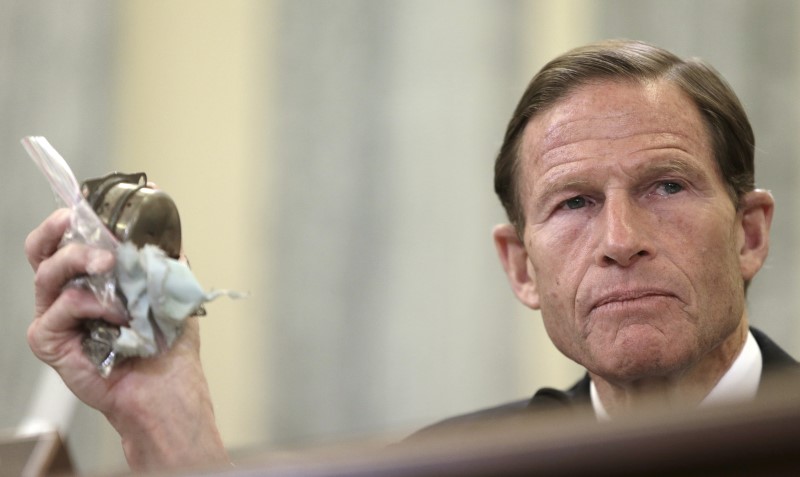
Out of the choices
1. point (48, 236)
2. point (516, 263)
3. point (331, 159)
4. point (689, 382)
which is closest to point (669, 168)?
point (689, 382)

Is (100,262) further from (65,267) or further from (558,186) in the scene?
(558,186)

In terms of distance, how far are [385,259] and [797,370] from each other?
2.57m

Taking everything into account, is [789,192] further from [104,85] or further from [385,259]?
[104,85]

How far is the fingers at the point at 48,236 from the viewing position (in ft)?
6.81

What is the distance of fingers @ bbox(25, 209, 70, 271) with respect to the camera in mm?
2076

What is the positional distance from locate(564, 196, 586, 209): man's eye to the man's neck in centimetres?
37

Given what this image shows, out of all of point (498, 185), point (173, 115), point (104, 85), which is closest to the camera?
point (498, 185)

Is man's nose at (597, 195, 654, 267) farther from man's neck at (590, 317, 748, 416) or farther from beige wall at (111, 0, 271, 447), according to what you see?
beige wall at (111, 0, 271, 447)

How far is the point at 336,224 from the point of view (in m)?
4.80

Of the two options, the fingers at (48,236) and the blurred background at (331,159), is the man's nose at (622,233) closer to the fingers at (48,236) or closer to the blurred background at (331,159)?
the fingers at (48,236)

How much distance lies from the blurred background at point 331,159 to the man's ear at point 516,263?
180 centimetres

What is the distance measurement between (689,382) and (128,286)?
1148 millimetres

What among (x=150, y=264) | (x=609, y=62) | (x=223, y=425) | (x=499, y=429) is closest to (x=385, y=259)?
(x=223, y=425)

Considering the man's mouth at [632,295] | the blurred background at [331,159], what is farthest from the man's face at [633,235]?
the blurred background at [331,159]
